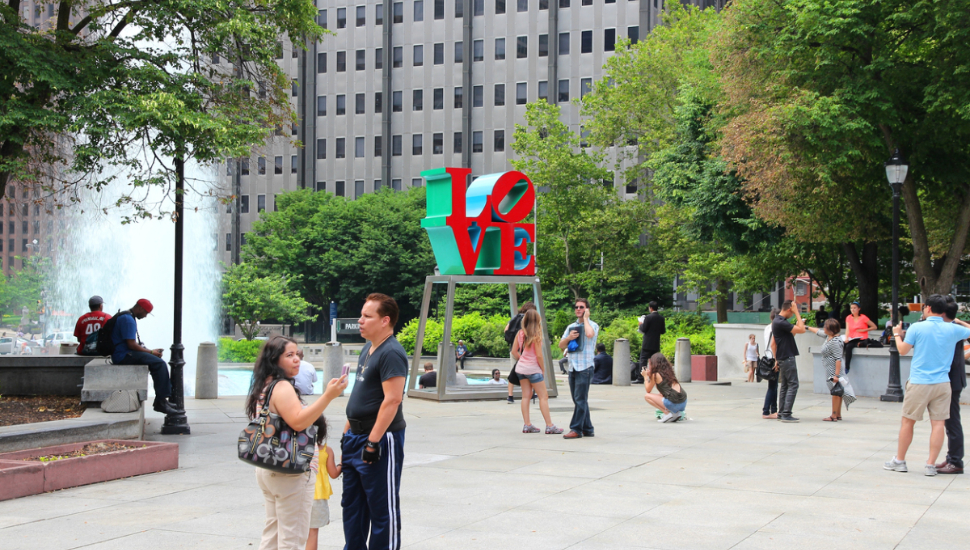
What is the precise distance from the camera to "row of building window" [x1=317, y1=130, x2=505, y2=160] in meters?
67.1

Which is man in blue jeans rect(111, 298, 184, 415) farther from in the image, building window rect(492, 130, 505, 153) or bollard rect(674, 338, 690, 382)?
building window rect(492, 130, 505, 153)

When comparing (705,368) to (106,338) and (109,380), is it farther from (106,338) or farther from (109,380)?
(109,380)

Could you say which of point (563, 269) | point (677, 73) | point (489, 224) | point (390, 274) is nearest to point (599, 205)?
point (563, 269)

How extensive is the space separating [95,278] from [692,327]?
81.8 feet

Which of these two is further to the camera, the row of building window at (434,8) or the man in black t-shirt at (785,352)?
the row of building window at (434,8)

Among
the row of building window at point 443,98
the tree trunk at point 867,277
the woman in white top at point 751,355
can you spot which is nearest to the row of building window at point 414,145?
the row of building window at point 443,98

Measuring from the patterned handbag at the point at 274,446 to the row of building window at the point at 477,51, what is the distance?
200 ft

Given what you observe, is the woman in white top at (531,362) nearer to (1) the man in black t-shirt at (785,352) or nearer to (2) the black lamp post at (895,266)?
(1) the man in black t-shirt at (785,352)

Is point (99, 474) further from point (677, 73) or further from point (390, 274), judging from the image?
point (390, 274)

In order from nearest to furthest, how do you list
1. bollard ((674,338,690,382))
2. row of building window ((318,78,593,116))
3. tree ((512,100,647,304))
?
bollard ((674,338,690,382)) → tree ((512,100,647,304)) → row of building window ((318,78,593,116))

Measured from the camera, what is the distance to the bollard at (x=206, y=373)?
62.3 feet

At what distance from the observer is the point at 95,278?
125 feet

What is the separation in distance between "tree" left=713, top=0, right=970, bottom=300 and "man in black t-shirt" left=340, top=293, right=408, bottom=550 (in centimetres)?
1635

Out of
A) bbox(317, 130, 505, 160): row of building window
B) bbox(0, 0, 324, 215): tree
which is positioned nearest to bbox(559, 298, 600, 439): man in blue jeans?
bbox(0, 0, 324, 215): tree
